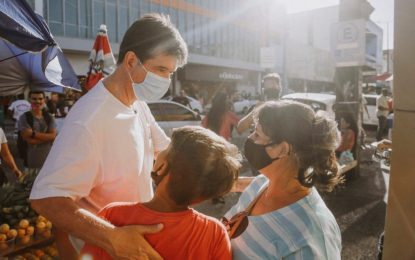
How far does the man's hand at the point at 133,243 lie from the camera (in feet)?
A: 4.52

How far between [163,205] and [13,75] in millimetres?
5084

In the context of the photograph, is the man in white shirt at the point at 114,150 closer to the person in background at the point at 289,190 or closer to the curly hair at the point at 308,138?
the person in background at the point at 289,190

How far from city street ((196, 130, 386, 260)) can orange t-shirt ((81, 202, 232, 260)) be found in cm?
344

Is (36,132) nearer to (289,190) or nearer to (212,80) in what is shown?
(289,190)

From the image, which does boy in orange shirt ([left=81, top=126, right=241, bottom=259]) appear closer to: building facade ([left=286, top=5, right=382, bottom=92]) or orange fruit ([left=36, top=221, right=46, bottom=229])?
orange fruit ([left=36, top=221, right=46, bottom=229])

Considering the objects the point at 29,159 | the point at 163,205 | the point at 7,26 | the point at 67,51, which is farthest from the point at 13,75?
the point at 67,51

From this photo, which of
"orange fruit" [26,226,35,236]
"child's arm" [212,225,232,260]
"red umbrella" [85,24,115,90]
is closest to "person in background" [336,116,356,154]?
"red umbrella" [85,24,115,90]

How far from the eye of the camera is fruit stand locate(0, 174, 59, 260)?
9.32ft

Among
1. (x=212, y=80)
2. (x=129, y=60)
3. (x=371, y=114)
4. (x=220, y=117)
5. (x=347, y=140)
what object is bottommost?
(x=347, y=140)

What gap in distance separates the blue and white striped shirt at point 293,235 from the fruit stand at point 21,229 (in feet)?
6.64

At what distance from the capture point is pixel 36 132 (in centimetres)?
541

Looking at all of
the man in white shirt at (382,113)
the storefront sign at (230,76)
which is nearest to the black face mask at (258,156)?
the man in white shirt at (382,113)

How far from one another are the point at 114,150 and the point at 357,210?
513 cm

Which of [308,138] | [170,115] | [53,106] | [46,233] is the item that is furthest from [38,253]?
[53,106]
